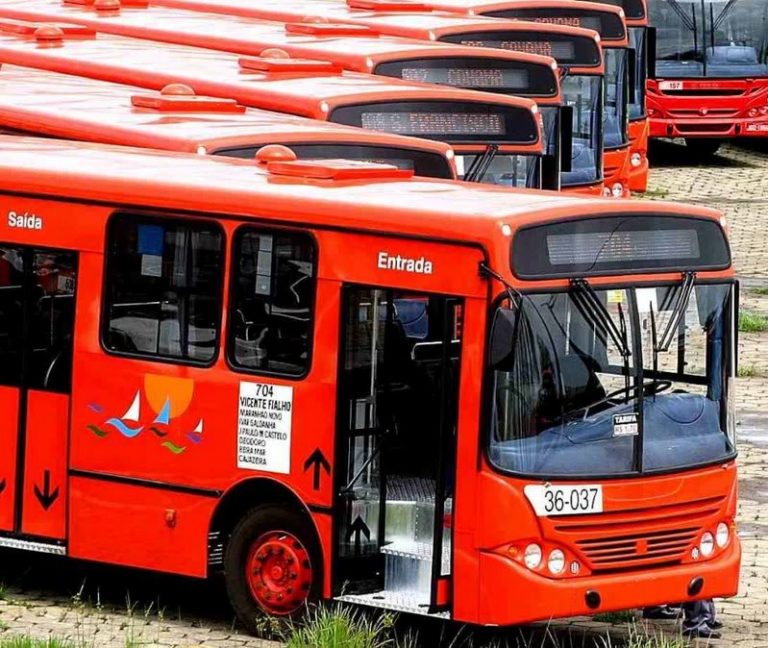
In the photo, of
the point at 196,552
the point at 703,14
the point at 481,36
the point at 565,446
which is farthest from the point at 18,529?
the point at 703,14

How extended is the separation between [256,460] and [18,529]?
1781 mm

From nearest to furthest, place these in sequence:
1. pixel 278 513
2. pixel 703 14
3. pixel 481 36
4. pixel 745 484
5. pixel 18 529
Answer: pixel 278 513
pixel 18 529
pixel 745 484
pixel 481 36
pixel 703 14

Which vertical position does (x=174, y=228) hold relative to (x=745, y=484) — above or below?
above

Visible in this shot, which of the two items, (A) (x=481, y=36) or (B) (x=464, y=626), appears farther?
(A) (x=481, y=36)

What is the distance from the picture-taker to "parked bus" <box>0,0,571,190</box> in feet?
61.0

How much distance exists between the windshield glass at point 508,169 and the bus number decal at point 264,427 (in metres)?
5.97

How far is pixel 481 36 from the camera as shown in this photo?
864 inches

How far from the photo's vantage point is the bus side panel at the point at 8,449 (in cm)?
1298

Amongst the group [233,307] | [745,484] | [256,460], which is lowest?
[745,484]

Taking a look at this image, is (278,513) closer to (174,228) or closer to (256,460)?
(256,460)

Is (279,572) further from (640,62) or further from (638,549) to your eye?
(640,62)

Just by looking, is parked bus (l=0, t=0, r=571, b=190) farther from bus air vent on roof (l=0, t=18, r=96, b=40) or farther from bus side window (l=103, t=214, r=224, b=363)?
bus side window (l=103, t=214, r=224, b=363)

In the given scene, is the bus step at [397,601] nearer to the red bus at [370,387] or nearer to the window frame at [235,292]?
the red bus at [370,387]

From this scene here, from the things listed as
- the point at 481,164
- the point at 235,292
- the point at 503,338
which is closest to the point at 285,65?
the point at 481,164
